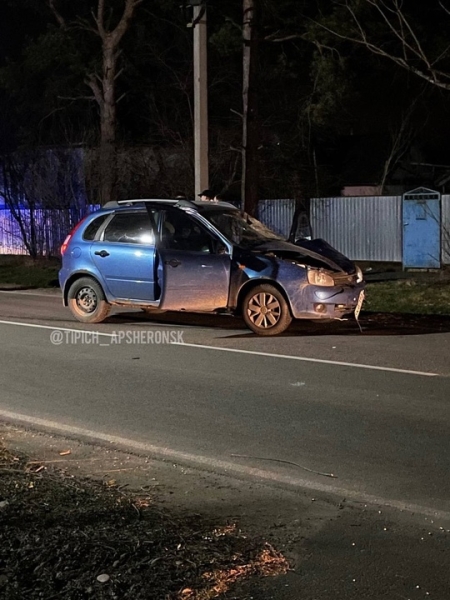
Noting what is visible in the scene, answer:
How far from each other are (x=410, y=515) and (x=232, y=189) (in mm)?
22318

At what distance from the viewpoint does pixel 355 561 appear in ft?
14.3

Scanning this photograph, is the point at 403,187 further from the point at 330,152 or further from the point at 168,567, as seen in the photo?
the point at 168,567

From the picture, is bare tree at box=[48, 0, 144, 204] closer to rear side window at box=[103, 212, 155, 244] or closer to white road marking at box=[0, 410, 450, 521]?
rear side window at box=[103, 212, 155, 244]

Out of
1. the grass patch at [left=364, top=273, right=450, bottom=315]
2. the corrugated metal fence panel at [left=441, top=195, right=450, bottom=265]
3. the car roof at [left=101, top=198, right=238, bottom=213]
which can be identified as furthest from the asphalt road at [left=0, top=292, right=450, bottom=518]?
the corrugated metal fence panel at [left=441, top=195, right=450, bottom=265]

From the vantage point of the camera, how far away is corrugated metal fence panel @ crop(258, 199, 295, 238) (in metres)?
24.8

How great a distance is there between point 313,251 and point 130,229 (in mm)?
2600

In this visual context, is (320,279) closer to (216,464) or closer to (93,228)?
(93,228)

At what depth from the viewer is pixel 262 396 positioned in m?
8.05

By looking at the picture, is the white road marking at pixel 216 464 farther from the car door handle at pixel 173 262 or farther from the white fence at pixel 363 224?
the white fence at pixel 363 224

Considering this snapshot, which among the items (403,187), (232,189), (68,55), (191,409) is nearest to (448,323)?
(191,409)

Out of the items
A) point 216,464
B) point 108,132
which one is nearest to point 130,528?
point 216,464

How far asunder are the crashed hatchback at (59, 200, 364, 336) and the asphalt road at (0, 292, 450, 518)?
1.43 feet

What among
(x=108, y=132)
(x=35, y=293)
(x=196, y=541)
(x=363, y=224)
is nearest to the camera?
(x=196, y=541)

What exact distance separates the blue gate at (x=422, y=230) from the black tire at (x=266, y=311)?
9.20m
